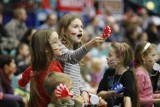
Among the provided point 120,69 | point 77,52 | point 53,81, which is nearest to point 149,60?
point 120,69

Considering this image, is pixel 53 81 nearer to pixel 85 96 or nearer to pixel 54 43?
pixel 54 43

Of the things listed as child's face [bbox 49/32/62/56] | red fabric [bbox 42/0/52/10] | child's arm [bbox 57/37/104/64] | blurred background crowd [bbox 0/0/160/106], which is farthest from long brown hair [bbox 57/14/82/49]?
red fabric [bbox 42/0/52/10]

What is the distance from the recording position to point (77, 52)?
5.97 meters

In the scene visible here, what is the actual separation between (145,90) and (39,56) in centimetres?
146

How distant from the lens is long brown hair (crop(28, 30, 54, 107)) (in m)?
5.80

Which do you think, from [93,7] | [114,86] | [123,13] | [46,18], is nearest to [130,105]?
[114,86]

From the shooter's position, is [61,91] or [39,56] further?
[39,56]

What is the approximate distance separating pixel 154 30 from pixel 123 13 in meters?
1.45

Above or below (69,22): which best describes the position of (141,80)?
below

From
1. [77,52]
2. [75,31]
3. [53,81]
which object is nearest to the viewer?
[53,81]

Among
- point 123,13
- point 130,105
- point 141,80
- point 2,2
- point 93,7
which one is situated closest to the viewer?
point 130,105

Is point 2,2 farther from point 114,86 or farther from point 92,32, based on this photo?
point 114,86

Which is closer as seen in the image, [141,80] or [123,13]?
[141,80]

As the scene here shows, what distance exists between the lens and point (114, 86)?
20.7ft
